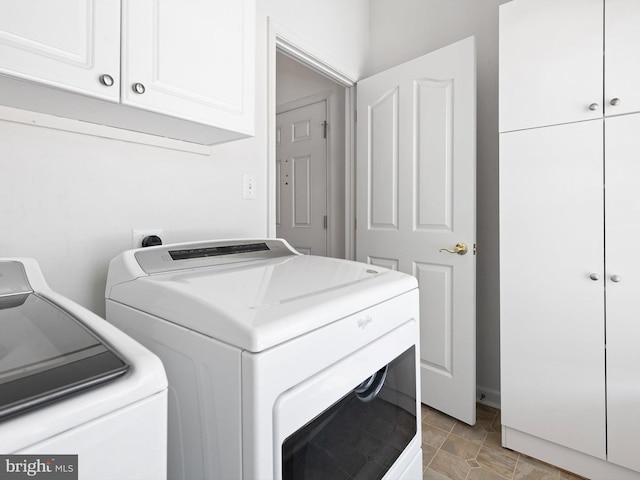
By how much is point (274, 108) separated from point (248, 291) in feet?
3.87

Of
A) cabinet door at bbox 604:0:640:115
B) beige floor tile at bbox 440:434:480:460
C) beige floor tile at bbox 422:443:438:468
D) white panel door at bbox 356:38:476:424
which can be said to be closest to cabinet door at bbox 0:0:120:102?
white panel door at bbox 356:38:476:424

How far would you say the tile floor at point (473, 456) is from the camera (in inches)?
61.0

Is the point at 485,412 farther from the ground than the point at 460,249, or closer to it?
closer to it

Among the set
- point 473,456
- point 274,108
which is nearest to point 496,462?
point 473,456

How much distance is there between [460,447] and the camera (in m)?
1.74

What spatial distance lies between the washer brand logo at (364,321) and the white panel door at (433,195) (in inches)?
46.7

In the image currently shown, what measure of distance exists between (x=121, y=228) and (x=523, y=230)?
1710 mm

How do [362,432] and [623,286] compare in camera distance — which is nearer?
[362,432]

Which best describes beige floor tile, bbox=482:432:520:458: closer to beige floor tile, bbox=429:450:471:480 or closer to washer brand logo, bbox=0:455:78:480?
beige floor tile, bbox=429:450:471:480

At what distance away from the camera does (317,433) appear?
2.56ft

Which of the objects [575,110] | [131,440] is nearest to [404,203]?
[575,110]

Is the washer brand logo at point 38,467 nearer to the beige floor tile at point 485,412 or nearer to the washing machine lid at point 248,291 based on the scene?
the washing machine lid at point 248,291

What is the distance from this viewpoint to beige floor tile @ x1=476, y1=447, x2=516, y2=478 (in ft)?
5.15

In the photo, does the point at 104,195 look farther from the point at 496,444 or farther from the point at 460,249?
the point at 496,444
